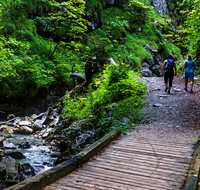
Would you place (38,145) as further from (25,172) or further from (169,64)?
(169,64)

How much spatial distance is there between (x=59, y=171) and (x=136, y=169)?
4.64 ft

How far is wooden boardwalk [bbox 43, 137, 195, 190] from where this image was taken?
9.59 feet

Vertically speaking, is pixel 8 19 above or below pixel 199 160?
above

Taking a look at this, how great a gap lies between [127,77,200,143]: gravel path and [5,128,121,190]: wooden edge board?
146 centimetres

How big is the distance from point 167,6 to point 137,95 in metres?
22.2

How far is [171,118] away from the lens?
6371 mm

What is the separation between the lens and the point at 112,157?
3.97 metres

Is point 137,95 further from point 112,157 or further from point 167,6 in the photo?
point 167,6

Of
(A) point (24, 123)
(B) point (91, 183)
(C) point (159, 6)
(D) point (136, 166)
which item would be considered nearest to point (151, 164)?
(D) point (136, 166)

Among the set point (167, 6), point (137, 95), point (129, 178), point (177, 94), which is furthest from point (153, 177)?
point (167, 6)

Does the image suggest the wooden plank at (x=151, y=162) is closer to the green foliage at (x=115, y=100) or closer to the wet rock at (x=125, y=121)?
the wet rock at (x=125, y=121)

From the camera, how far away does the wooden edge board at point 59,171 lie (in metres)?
2.67

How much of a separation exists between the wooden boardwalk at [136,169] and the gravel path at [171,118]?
0.62m

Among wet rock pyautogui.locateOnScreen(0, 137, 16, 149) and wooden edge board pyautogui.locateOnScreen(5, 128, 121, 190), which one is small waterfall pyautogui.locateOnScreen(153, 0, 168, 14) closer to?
wet rock pyautogui.locateOnScreen(0, 137, 16, 149)
